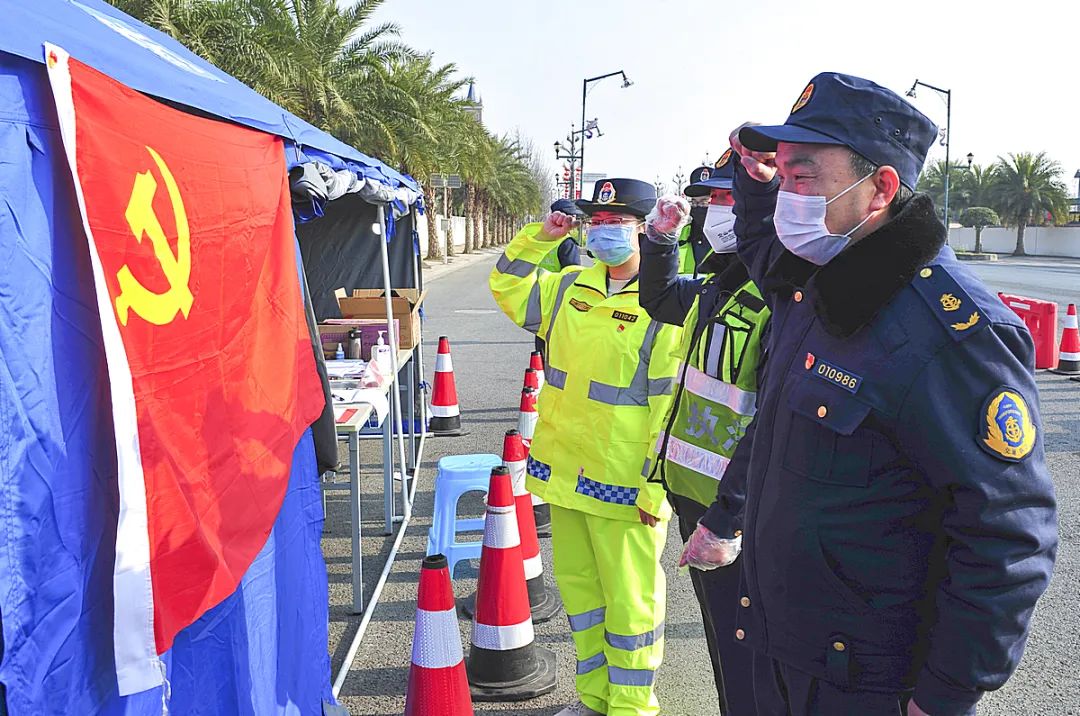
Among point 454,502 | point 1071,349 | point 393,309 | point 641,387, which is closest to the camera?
point 641,387

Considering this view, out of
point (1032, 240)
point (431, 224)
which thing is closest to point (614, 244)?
point (431, 224)

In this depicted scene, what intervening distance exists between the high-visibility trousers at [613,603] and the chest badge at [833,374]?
5.86 ft

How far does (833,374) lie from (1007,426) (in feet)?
1.16

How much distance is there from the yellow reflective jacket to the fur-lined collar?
1.67m

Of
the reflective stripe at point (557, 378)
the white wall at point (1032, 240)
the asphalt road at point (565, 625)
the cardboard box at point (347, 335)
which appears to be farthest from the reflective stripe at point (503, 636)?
the white wall at point (1032, 240)

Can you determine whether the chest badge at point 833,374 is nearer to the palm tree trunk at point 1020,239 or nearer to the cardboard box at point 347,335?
the cardboard box at point 347,335

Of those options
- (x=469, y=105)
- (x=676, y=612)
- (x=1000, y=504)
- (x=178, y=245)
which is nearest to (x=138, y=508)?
(x=178, y=245)

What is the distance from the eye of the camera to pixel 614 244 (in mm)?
3859

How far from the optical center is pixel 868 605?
1.91 meters

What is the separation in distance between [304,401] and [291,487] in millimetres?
345

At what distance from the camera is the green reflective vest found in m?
2.98

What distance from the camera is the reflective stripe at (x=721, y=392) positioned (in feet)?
9.85

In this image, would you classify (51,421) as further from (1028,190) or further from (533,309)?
(1028,190)

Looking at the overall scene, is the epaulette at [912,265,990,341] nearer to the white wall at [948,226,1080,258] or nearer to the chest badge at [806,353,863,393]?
the chest badge at [806,353,863,393]
